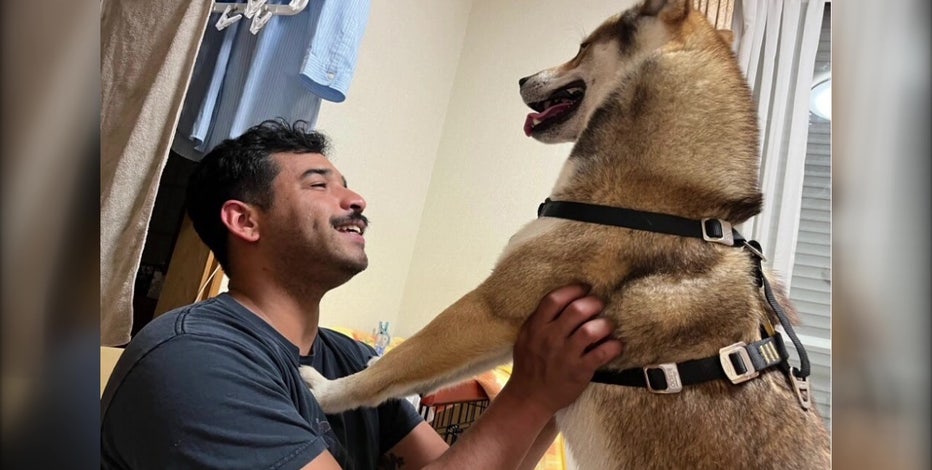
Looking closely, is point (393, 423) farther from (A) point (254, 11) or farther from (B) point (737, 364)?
(A) point (254, 11)

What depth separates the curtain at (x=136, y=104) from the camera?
1155mm

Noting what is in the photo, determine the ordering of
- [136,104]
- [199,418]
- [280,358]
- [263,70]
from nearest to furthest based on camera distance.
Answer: [199,418] → [280,358] → [136,104] → [263,70]

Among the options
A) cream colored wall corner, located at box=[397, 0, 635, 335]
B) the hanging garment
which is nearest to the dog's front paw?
the hanging garment

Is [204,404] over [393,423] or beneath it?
over

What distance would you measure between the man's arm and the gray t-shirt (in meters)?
0.25

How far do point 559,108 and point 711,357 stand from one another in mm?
700

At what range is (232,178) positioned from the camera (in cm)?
130

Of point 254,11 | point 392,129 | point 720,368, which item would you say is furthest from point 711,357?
point 392,129

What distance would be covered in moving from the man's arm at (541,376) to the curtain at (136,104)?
2.66ft

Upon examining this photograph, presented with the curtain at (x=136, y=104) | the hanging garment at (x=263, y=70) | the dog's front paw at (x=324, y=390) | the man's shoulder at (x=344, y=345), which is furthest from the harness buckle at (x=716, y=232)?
the hanging garment at (x=263, y=70)

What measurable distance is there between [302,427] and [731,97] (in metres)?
0.97

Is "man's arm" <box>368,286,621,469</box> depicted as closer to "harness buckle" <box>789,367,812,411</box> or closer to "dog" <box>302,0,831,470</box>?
"dog" <box>302,0,831,470</box>

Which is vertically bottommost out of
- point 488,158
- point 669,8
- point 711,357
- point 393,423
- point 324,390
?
point 393,423

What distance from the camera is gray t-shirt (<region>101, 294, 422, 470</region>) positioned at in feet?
2.60
